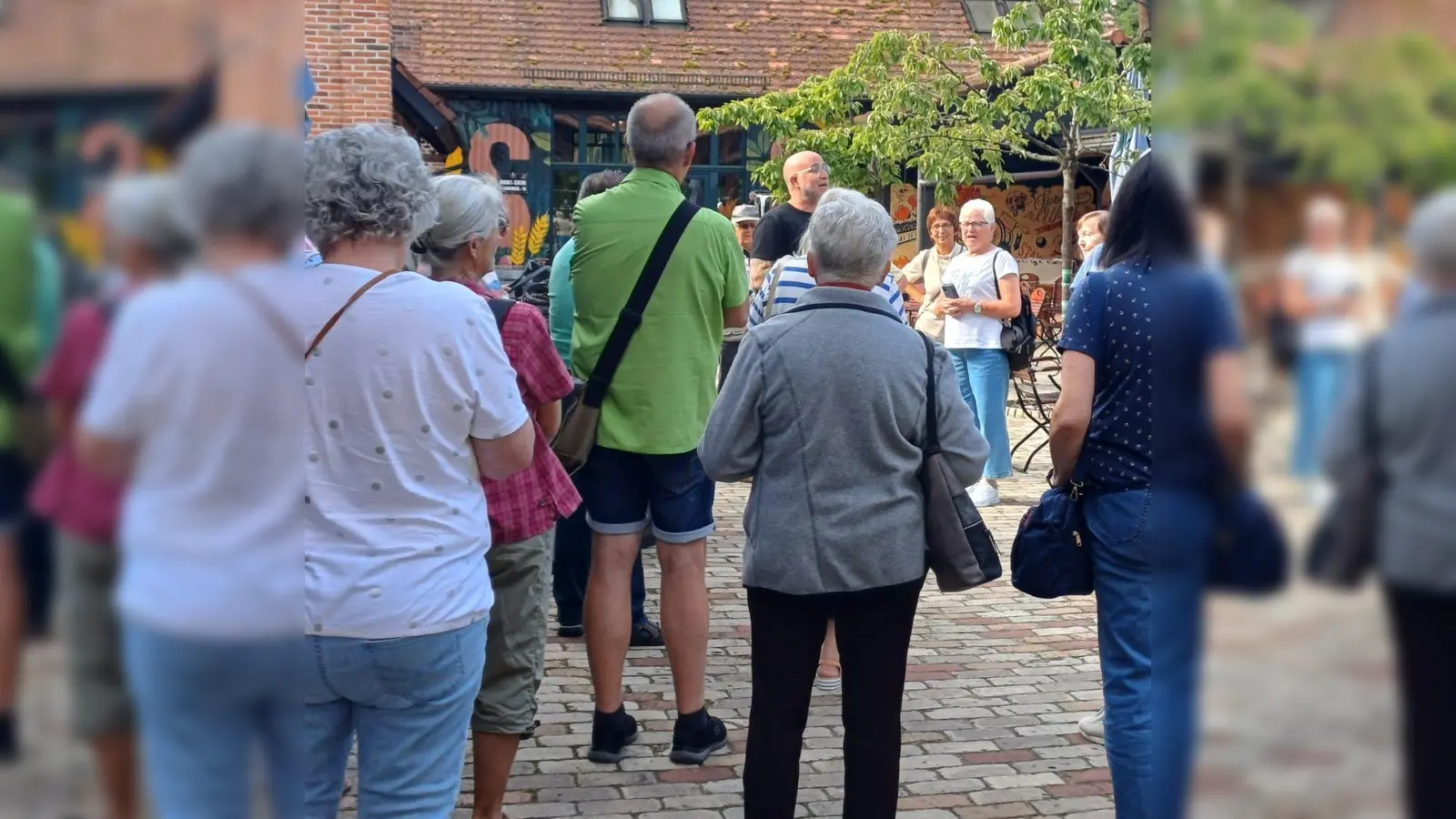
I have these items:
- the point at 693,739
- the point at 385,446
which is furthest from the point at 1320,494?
the point at 693,739

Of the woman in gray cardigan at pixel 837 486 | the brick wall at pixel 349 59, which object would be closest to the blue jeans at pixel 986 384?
the woman in gray cardigan at pixel 837 486

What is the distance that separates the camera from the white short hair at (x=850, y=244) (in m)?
3.49

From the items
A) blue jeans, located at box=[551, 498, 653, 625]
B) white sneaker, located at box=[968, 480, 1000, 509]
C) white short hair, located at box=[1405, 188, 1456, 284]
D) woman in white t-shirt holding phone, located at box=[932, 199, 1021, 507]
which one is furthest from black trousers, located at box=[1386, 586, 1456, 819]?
white sneaker, located at box=[968, 480, 1000, 509]

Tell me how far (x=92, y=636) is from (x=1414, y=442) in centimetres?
45

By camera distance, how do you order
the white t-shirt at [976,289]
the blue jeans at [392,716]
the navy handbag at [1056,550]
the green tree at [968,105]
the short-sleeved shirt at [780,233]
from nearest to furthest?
1. the blue jeans at [392,716]
2. the navy handbag at [1056,550]
3. the short-sleeved shirt at [780,233]
4. the white t-shirt at [976,289]
5. the green tree at [968,105]

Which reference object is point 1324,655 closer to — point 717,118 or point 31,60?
point 31,60

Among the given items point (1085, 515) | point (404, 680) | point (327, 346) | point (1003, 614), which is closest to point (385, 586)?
point (404, 680)

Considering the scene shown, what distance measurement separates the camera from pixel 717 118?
63.2 feet

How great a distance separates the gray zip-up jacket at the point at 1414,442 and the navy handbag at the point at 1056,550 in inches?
128

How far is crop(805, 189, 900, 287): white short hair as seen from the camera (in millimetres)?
3494

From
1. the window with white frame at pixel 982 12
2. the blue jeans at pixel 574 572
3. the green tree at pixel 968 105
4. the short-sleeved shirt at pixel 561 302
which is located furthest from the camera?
the window with white frame at pixel 982 12

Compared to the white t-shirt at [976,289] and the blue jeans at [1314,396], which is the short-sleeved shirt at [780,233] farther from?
the blue jeans at [1314,396]

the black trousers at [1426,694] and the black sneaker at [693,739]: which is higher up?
the black trousers at [1426,694]

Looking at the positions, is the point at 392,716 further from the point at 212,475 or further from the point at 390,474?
the point at 212,475
